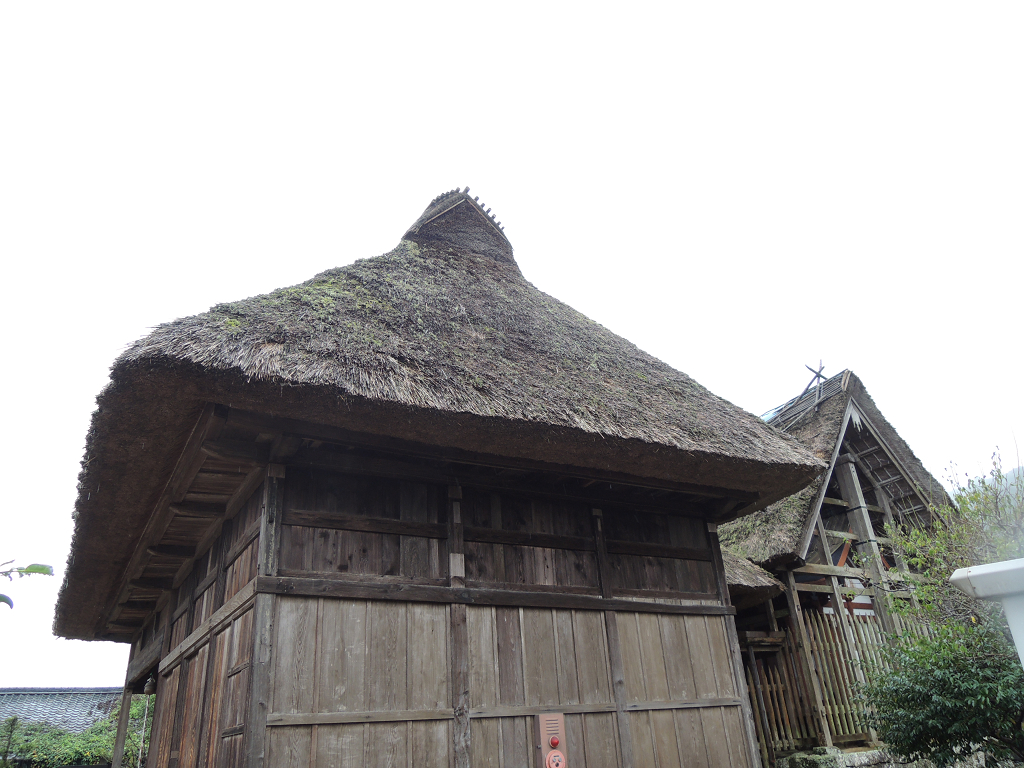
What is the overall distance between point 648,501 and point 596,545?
720 mm

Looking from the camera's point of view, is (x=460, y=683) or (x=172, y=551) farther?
(x=172, y=551)

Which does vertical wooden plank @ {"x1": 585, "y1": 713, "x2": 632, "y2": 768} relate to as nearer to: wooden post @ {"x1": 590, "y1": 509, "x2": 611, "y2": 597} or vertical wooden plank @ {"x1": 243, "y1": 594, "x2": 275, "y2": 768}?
wooden post @ {"x1": 590, "y1": 509, "x2": 611, "y2": 597}

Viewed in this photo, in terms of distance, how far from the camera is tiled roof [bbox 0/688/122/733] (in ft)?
69.7

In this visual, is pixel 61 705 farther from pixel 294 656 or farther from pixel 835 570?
pixel 835 570

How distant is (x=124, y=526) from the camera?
5.76m

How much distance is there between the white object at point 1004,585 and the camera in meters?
2.41

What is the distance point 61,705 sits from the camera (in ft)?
73.6

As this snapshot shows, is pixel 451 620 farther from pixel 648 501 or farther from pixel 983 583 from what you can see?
pixel 983 583

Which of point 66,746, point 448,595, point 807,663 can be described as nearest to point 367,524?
point 448,595

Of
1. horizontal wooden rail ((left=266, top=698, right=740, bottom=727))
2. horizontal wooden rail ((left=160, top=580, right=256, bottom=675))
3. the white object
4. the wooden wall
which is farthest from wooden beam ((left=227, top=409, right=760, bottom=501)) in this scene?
the white object

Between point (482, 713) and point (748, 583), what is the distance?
437 cm

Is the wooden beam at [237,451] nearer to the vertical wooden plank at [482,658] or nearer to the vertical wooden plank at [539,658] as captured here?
the vertical wooden plank at [482,658]

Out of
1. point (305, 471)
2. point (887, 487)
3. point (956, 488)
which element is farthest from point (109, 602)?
point (887, 487)

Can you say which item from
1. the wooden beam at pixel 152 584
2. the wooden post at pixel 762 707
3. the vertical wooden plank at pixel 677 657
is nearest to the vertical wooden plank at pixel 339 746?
the vertical wooden plank at pixel 677 657
